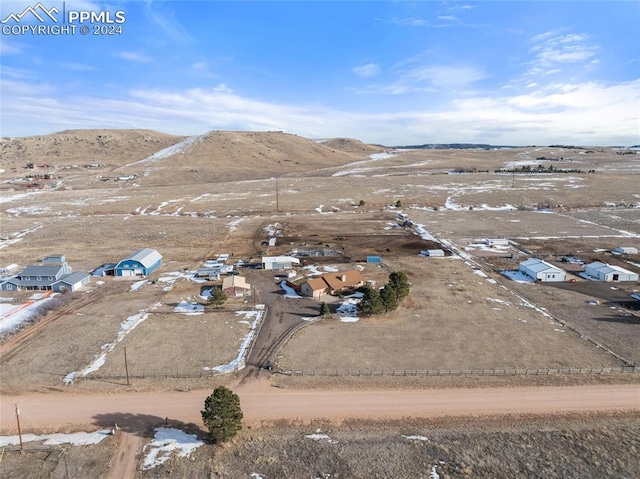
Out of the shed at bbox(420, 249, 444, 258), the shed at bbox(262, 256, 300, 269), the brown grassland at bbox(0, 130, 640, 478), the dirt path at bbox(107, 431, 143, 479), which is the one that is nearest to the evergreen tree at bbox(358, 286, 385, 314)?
the brown grassland at bbox(0, 130, 640, 478)

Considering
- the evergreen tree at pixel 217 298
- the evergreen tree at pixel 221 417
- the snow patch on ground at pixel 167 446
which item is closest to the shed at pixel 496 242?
the evergreen tree at pixel 217 298

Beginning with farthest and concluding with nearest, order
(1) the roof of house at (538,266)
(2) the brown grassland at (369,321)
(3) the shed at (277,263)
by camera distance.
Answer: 1. (3) the shed at (277,263)
2. (1) the roof of house at (538,266)
3. (2) the brown grassland at (369,321)

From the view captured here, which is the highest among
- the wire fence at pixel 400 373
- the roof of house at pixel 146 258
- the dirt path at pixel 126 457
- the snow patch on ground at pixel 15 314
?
the roof of house at pixel 146 258

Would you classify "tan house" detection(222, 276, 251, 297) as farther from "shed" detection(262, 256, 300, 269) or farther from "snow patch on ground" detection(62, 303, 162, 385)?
"shed" detection(262, 256, 300, 269)

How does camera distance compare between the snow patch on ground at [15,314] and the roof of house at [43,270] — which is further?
the roof of house at [43,270]

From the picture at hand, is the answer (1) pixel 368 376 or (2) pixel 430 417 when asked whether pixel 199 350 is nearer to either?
(1) pixel 368 376

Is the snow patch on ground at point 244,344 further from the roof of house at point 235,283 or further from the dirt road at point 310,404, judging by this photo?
the roof of house at point 235,283

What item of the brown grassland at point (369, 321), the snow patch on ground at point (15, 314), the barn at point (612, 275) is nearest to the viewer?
the brown grassland at point (369, 321)
